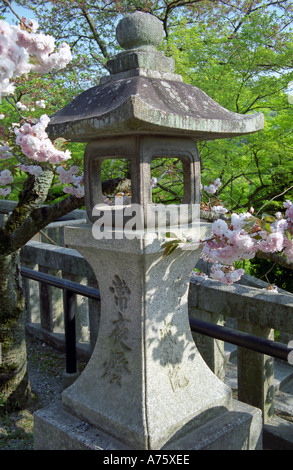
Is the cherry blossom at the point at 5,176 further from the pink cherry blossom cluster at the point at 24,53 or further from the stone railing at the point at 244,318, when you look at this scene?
the pink cherry blossom cluster at the point at 24,53

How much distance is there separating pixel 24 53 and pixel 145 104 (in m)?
0.76

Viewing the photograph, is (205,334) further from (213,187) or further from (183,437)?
(213,187)

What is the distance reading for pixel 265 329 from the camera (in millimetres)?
2668

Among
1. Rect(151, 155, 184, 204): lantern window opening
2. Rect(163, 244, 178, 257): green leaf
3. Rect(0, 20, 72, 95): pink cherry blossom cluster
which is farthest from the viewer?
Rect(151, 155, 184, 204): lantern window opening

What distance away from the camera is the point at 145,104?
1675 mm

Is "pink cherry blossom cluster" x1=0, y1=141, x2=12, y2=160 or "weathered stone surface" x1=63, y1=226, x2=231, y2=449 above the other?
"pink cherry blossom cluster" x1=0, y1=141, x2=12, y2=160

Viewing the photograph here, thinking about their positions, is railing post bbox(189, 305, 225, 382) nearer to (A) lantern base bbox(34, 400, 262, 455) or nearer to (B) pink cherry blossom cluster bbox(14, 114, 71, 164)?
(A) lantern base bbox(34, 400, 262, 455)

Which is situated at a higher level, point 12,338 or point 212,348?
point 212,348

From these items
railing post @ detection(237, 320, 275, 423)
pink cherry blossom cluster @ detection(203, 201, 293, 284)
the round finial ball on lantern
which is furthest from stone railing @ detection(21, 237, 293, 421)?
the round finial ball on lantern

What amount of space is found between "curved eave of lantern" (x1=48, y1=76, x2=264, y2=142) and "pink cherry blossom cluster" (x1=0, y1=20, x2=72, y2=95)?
325 mm

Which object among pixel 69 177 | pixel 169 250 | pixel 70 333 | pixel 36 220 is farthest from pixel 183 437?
pixel 69 177

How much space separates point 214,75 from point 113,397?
7.65 meters

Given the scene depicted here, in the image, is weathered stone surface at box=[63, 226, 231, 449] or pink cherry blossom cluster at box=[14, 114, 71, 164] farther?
pink cherry blossom cluster at box=[14, 114, 71, 164]

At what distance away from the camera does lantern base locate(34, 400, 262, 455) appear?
2.18m
